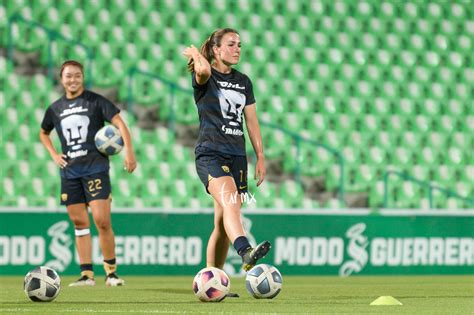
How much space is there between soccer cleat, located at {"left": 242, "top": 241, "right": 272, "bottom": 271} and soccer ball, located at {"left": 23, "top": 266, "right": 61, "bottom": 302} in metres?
1.22

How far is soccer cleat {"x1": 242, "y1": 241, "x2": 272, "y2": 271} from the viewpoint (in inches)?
268

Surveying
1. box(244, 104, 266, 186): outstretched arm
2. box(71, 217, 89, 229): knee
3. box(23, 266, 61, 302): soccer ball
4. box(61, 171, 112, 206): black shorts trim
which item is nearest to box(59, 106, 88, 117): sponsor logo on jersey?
box(61, 171, 112, 206): black shorts trim

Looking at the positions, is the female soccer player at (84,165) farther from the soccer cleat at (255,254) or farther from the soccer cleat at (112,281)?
the soccer cleat at (255,254)

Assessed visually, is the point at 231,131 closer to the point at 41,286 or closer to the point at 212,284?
the point at 212,284

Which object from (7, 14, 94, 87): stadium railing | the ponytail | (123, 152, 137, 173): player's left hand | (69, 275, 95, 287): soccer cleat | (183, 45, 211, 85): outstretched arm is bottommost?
(69, 275, 95, 287): soccer cleat

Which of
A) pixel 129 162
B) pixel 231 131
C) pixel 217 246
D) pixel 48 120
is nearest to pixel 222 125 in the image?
pixel 231 131

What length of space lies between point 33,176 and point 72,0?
272 centimetres

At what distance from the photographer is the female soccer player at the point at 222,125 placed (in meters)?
7.36

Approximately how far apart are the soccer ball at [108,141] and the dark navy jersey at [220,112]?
6.66ft

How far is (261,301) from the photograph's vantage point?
23.3 feet

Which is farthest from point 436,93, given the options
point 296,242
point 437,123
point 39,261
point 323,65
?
point 39,261

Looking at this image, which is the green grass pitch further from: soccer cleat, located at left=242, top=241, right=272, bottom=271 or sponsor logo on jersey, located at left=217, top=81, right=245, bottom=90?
sponsor logo on jersey, located at left=217, top=81, right=245, bottom=90

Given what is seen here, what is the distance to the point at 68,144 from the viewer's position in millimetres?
9477

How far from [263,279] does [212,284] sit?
318 mm
